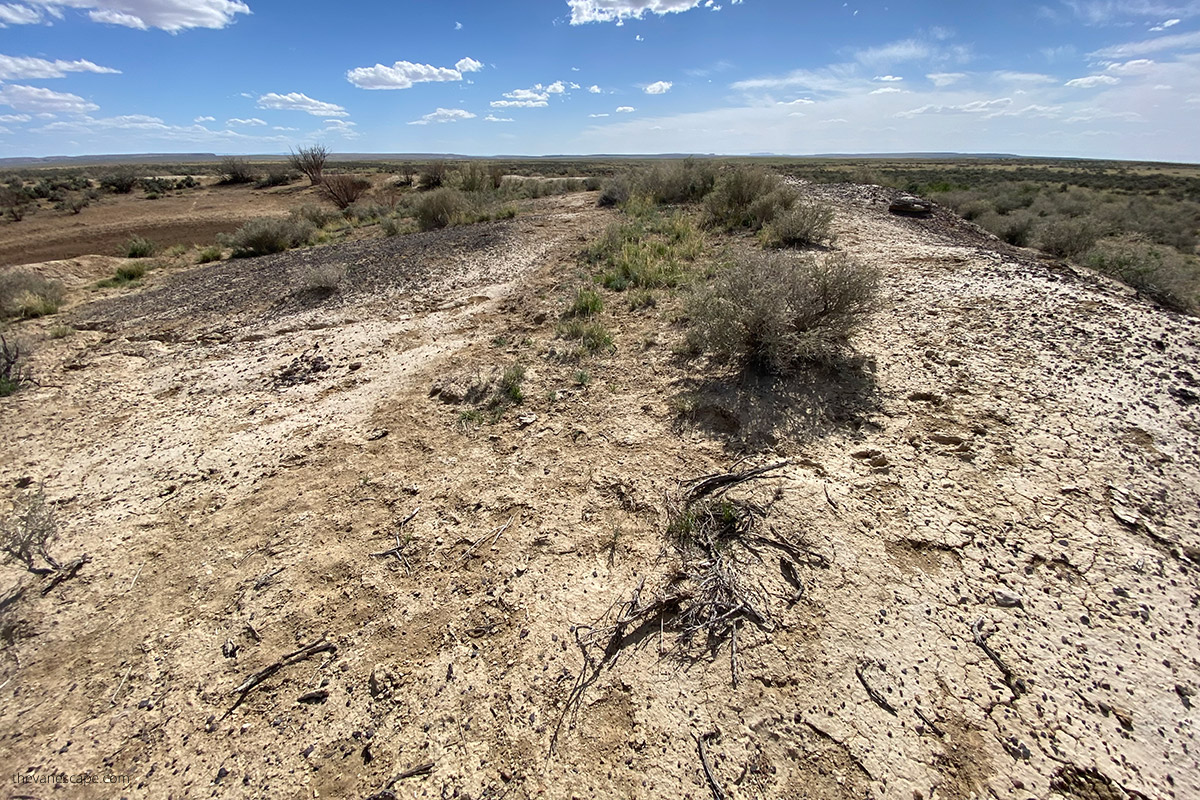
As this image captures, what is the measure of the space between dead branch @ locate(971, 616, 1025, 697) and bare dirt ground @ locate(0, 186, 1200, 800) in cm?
2

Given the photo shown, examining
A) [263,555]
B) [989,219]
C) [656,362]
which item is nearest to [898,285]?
[656,362]

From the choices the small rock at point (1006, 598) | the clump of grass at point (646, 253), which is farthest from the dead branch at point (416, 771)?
the clump of grass at point (646, 253)

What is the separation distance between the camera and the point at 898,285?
5578mm

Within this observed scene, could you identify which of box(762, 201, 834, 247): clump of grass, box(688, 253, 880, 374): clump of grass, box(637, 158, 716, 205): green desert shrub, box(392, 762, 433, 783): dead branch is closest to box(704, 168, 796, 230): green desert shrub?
box(762, 201, 834, 247): clump of grass

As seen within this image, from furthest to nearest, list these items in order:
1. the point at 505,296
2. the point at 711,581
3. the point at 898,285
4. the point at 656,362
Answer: the point at 505,296
the point at 898,285
the point at 656,362
the point at 711,581

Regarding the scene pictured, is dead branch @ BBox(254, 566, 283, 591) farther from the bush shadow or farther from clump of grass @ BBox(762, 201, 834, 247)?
clump of grass @ BBox(762, 201, 834, 247)

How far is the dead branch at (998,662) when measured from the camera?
192cm

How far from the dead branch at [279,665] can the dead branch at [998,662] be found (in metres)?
2.85

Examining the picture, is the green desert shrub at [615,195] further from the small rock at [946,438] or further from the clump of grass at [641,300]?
the small rock at [946,438]

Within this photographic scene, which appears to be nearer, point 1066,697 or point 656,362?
point 1066,697

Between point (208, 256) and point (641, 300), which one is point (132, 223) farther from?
point (641, 300)

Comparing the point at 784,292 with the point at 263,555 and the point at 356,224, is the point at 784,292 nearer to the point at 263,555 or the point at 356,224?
the point at 263,555

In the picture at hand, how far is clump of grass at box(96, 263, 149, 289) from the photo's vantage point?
903 centimetres

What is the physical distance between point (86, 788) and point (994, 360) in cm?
573
